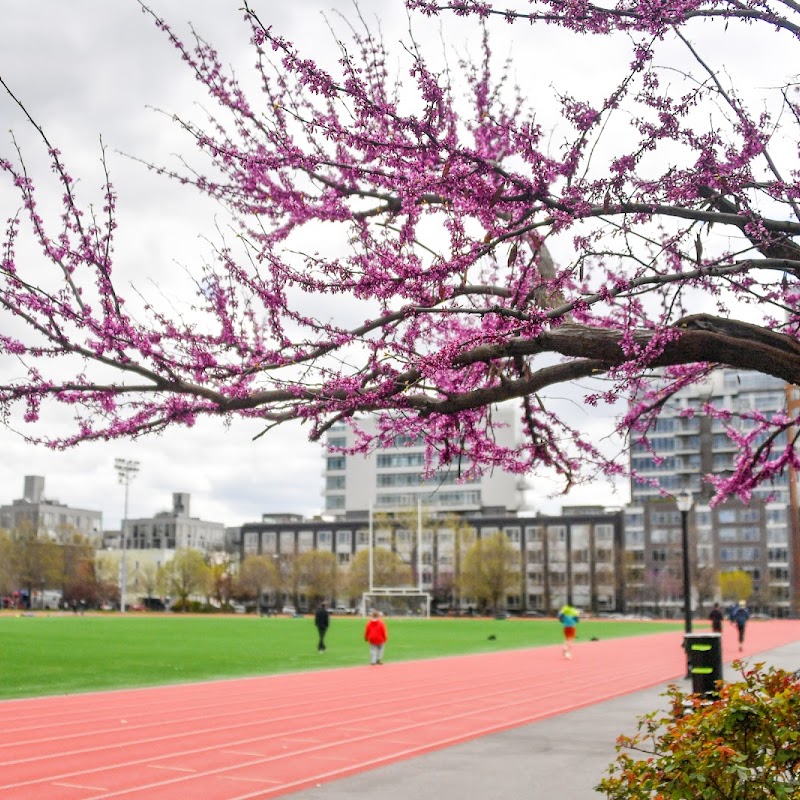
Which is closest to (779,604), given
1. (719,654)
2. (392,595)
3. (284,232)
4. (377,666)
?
(392,595)

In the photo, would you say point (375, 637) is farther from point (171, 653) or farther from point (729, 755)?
point (729, 755)

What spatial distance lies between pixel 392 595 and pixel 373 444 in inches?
3009

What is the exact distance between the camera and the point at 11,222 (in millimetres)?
10648

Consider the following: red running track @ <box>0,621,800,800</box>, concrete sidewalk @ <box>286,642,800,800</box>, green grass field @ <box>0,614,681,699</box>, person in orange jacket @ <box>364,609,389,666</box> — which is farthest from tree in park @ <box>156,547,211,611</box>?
concrete sidewalk @ <box>286,642,800,800</box>

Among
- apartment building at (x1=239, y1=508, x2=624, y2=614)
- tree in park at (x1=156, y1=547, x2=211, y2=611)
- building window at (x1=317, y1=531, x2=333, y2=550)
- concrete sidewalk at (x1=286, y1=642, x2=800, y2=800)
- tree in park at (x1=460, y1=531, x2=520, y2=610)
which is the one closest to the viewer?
concrete sidewalk at (x1=286, y1=642, x2=800, y2=800)

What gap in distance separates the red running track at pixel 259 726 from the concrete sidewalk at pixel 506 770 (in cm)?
52

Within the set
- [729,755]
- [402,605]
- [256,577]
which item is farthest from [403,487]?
[729,755]

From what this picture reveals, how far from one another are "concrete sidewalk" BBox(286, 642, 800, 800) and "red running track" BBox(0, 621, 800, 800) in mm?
515

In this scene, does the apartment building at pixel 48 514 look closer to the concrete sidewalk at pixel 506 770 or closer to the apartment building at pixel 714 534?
the apartment building at pixel 714 534

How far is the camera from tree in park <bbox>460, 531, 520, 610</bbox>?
364ft

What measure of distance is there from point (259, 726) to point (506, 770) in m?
5.05

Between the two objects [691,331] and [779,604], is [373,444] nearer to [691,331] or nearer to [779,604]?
[691,331]

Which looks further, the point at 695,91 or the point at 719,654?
the point at 719,654

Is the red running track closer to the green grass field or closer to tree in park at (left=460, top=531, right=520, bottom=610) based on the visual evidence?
the green grass field
